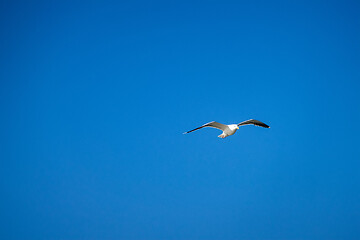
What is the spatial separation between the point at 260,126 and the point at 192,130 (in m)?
5.20

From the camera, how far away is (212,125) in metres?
17.0

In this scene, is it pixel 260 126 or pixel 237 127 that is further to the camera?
pixel 260 126

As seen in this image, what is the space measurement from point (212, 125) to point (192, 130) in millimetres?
1895

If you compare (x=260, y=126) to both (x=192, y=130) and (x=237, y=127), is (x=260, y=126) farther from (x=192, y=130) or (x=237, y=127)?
(x=192, y=130)

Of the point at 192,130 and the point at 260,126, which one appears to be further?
the point at 260,126

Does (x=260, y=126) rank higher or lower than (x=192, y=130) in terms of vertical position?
higher

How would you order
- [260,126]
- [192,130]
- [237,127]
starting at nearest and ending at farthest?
[192,130] → [237,127] → [260,126]

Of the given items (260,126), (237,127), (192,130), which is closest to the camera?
(192,130)

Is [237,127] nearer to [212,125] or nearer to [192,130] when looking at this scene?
[212,125]

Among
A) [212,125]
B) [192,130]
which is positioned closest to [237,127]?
[212,125]

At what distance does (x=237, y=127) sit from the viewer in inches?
663

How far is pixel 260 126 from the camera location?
729 inches

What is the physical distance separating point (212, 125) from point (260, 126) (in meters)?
3.43

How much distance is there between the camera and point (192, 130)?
15.5 m
